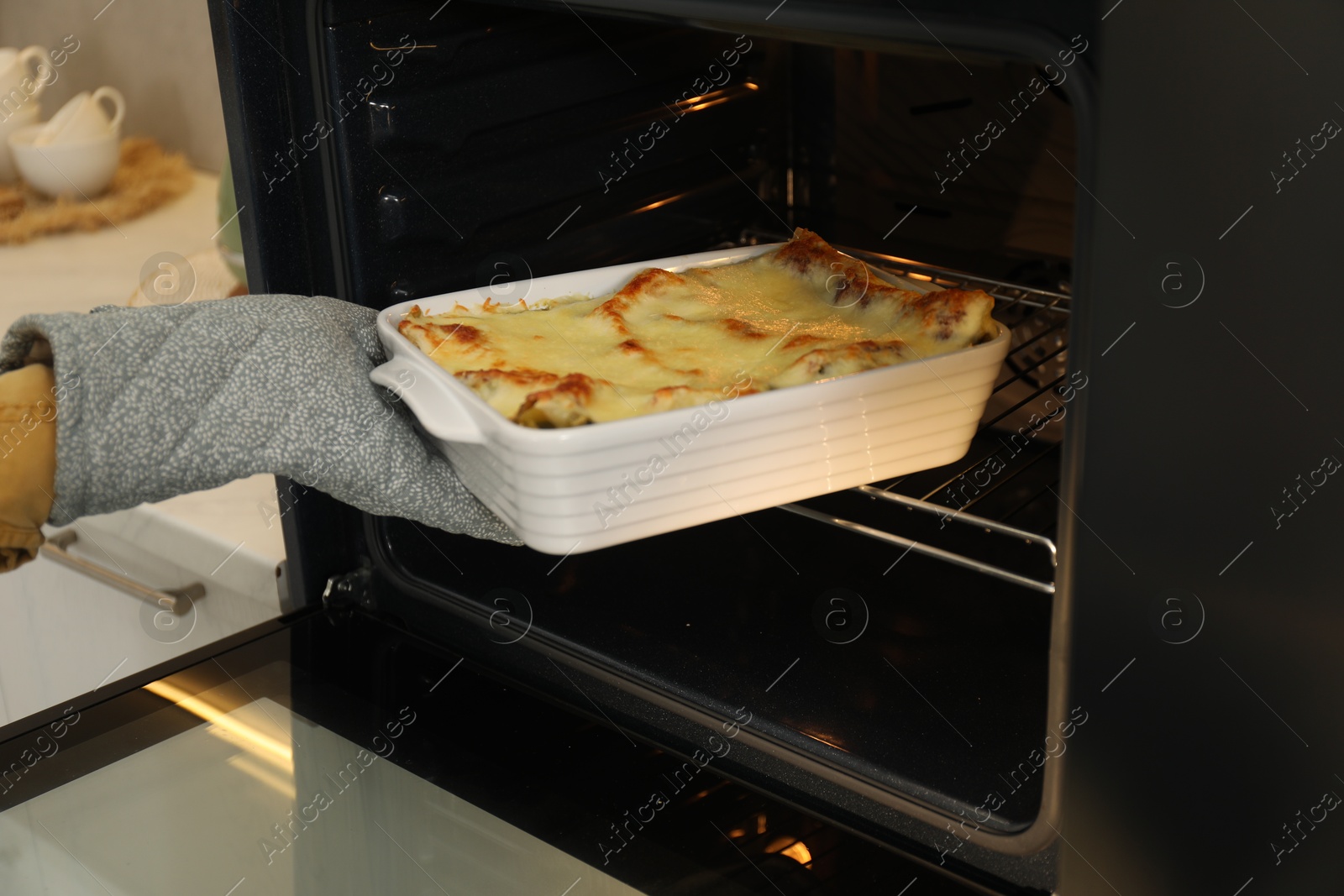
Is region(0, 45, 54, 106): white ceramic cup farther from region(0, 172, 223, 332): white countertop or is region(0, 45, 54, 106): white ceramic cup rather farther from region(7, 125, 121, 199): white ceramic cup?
region(0, 172, 223, 332): white countertop

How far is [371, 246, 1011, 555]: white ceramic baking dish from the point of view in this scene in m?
0.53

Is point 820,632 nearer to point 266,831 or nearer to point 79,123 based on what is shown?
point 266,831

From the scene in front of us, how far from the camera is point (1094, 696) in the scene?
1.69 feet

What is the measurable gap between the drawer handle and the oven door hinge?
0.33 metres

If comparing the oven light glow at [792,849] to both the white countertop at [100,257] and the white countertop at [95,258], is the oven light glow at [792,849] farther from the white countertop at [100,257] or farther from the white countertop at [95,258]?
the white countertop at [95,258]

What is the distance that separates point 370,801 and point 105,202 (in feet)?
5.29

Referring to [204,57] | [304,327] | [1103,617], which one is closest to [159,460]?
[304,327]

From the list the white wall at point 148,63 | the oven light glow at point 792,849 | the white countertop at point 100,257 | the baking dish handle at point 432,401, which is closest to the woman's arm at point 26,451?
the baking dish handle at point 432,401

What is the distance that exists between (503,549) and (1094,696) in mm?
517

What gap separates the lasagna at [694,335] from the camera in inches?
22.2

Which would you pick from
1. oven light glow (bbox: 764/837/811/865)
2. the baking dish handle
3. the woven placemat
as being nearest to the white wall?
the woven placemat

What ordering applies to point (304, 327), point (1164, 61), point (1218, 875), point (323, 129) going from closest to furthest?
point (1164, 61) < point (1218, 875) < point (304, 327) < point (323, 129)

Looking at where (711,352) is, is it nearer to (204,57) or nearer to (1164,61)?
(1164,61)

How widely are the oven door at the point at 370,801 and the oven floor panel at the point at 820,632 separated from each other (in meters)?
0.05
